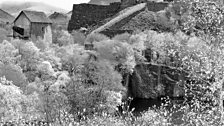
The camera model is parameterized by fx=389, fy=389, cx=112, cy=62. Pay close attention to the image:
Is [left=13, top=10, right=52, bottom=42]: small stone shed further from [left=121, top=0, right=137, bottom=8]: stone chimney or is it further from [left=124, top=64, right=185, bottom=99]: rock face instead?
[left=121, top=0, right=137, bottom=8]: stone chimney

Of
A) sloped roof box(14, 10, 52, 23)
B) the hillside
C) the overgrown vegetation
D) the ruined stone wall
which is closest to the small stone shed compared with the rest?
sloped roof box(14, 10, 52, 23)

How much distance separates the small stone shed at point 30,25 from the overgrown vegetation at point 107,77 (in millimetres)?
3079

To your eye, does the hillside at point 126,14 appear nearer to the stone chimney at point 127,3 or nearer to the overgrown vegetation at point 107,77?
the stone chimney at point 127,3

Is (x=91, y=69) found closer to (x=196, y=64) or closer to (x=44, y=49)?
(x=44, y=49)

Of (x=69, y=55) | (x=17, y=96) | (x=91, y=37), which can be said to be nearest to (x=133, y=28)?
(x=91, y=37)

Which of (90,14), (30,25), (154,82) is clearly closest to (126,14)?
(90,14)

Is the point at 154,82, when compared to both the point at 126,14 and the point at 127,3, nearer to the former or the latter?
the point at 126,14

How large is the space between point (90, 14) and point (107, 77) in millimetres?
38346

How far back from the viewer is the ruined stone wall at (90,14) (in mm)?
64750

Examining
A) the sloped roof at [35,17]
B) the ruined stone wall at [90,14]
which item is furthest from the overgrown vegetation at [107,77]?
the ruined stone wall at [90,14]

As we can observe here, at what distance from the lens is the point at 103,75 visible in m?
28.4

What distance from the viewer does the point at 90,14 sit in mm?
65375

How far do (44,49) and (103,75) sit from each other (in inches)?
Result: 290

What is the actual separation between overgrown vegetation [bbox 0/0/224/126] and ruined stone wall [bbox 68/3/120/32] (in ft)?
65.6
